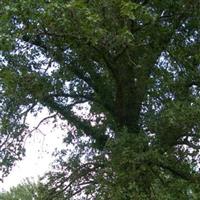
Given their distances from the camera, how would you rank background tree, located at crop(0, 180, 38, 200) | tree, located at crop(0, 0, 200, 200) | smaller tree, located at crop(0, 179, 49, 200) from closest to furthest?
1. tree, located at crop(0, 0, 200, 200)
2. smaller tree, located at crop(0, 179, 49, 200)
3. background tree, located at crop(0, 180, 38, 200)

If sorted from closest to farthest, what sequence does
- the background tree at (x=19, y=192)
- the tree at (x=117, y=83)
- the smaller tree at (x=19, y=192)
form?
the tree at (x=117, y=83)
the smaller tree at (x=19, y=192)
the background tree at (x=19, y=192)

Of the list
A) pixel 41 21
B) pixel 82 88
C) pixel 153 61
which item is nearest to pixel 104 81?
pixel 82 88

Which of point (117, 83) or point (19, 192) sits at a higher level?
point (19, 192)

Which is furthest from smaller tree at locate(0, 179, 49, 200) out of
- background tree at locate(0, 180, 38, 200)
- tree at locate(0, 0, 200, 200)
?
tree at locate(0, 0, 200, 200)

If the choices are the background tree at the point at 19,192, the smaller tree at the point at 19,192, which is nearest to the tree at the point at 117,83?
the smaller tree at the point at 19,192

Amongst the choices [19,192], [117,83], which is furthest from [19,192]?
[117,83]

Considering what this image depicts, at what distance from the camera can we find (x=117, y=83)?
42.9 ft

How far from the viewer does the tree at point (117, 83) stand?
936 centimetres

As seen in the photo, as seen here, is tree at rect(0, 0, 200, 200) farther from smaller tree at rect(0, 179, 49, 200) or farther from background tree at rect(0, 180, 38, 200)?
background tree at rect(0, 180, 38, 200)

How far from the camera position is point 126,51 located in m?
11.3

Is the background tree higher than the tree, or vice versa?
the background tree

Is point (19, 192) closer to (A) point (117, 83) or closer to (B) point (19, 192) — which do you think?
(B) point (19, 192)

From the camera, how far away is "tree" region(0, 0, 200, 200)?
30.7 feet

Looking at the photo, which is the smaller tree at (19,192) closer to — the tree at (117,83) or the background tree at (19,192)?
the background tree at (19,192)
